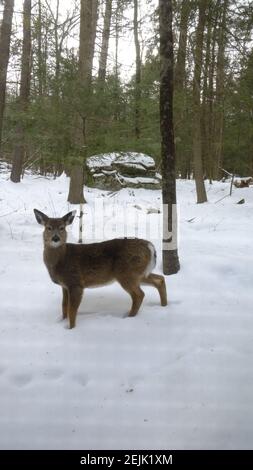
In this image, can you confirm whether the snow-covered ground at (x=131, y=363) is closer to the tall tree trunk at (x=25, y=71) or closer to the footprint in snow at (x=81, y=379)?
the footprint in snow at (x=81, y=379)

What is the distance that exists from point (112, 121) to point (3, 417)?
6.06 meters

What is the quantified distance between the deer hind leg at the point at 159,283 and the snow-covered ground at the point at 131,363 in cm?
14

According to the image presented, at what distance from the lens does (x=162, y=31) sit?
232 inches

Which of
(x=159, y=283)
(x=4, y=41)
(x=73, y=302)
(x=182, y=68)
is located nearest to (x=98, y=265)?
(x=73, y=302)

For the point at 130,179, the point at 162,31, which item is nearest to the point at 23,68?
the point at 130,179

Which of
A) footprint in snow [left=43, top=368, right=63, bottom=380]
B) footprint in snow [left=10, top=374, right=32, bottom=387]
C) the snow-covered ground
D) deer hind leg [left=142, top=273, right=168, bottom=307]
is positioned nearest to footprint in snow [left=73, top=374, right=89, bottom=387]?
the snow-covered ground

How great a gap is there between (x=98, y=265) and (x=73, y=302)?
571mm

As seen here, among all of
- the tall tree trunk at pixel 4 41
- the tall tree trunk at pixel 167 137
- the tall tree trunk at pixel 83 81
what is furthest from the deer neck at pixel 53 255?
the tall tree trunk at pixel 4 41

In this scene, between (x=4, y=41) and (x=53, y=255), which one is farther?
(x=4, y=41)

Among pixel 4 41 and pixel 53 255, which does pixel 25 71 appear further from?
pixel 53 255

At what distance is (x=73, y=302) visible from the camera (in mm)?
4891

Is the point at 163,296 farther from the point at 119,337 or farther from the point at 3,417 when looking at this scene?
the point at 3,417

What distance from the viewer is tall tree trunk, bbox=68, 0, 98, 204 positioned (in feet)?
25.3

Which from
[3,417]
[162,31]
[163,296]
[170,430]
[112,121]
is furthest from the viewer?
[112,121]
